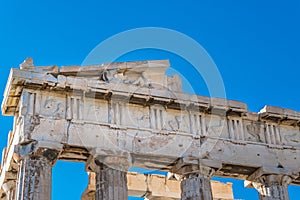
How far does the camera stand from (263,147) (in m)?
23.1

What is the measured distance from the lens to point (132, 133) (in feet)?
69.8

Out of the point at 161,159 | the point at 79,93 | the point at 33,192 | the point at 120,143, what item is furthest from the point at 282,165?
the point at 33,192

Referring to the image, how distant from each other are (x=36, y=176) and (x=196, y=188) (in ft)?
18.8

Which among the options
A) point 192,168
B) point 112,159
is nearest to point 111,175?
point 112,159

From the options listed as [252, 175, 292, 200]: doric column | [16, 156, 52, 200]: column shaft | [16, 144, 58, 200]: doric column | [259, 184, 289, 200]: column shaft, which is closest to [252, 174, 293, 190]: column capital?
[252, 175, 292, 200]: doric column

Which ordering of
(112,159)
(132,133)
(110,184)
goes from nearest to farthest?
(110,184)
(112,159)
(132,133)

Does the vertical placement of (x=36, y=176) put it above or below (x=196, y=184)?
below

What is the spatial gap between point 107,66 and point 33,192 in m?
5.46

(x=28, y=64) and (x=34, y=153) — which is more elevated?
(x=28, y=64)

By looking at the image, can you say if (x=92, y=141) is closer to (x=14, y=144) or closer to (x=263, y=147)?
(x=14, y=144)

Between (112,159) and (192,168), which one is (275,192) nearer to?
(192,168)

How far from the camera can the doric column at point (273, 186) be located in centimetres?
2247

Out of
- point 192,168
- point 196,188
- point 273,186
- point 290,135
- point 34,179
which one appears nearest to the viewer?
point 34,179

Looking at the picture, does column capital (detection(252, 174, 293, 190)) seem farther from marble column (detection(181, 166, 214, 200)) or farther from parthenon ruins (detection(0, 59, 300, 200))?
marble column (detection(181, 166, 214, 200))
